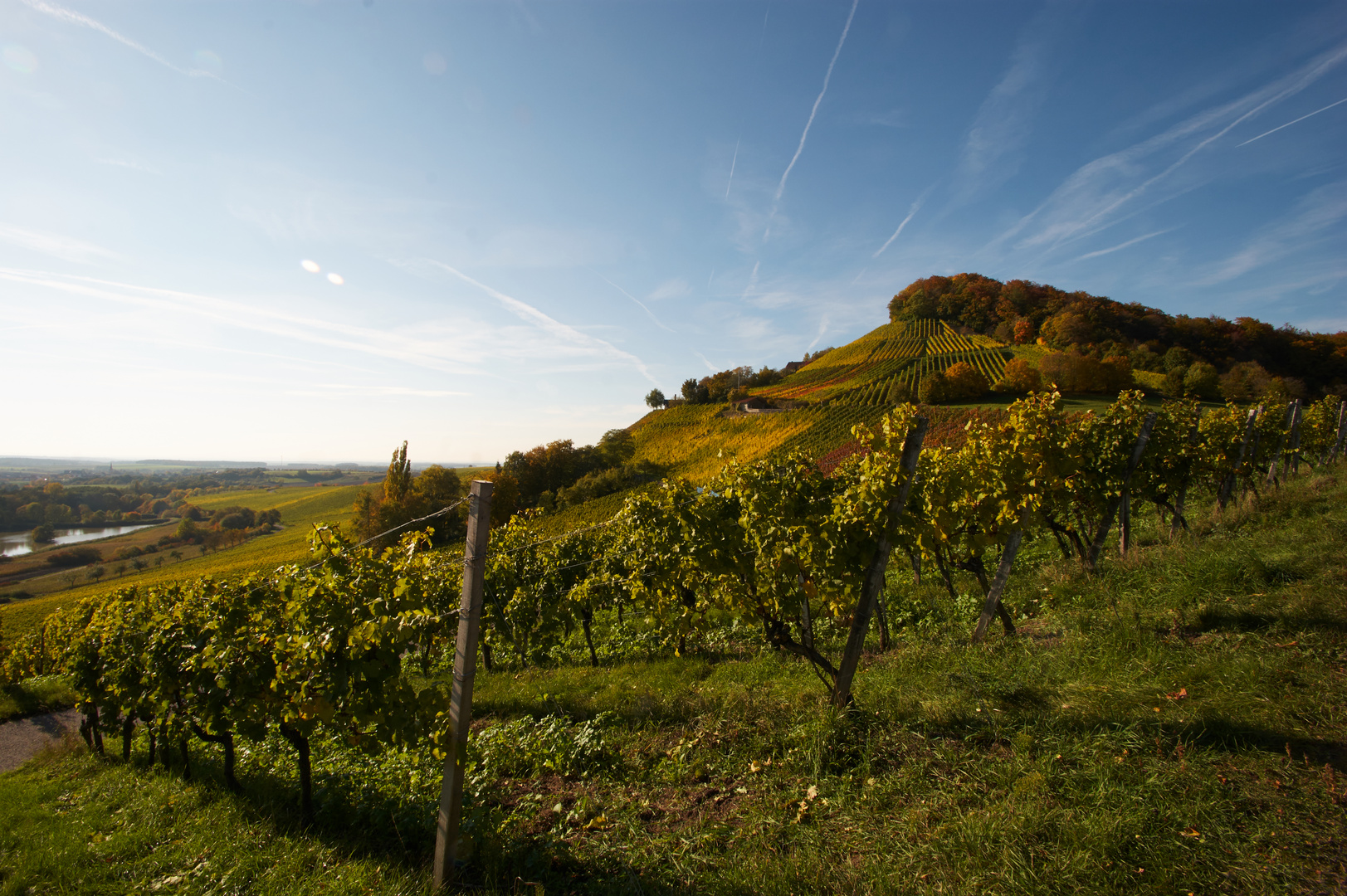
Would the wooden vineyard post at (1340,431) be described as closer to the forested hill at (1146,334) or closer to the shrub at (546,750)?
the shrub at (546,750)

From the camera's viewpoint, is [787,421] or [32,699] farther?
[787,421]

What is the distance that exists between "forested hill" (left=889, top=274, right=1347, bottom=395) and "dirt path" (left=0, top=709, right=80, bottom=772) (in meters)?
79.5

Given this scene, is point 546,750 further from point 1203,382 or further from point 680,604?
point 1203,382

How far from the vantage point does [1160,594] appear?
6.14 meters

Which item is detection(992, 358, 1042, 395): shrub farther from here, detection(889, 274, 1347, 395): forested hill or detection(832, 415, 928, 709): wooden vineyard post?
detection(832, 415, 928, 709): wooden vineyard post

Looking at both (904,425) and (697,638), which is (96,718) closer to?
(697,638)

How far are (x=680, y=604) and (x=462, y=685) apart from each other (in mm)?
4961

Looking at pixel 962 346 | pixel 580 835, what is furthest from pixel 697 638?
pixel 962 346

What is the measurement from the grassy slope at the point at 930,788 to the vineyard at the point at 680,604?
0.51ft

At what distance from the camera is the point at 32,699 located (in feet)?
45.9

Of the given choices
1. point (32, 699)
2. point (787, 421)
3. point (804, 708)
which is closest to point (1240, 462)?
point (804, 708)

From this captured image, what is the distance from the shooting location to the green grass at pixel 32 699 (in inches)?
530

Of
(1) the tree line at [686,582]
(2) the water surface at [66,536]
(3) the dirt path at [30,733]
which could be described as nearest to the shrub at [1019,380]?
(1) the tree line at [686,582]

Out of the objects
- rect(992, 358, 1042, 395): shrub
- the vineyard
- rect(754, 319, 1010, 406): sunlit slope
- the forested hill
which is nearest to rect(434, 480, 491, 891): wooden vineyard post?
the vineyard
